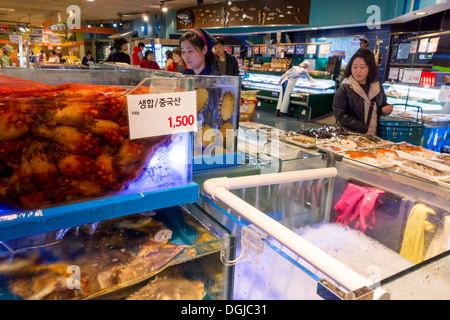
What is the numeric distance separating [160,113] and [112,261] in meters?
0.40

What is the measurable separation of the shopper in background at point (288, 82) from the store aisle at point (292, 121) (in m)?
0.35

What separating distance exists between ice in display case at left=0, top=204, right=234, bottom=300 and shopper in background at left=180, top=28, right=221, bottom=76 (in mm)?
1766

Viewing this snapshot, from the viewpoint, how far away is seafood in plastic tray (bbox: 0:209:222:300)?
30.3 inches

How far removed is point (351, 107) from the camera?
10.5 feet

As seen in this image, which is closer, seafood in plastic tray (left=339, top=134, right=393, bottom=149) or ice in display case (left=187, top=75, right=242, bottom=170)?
ice in display case (left=187, top=75, right=242, bottom=170)

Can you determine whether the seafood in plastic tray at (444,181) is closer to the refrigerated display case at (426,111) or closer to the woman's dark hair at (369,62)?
the woman's dark hair at (369,62)

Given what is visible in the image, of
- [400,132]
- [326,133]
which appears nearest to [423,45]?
[400,132]

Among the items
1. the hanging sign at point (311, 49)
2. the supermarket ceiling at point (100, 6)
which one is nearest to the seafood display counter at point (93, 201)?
the hanging sign at point (311, 49)

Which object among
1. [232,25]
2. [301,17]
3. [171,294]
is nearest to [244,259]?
[171,294]

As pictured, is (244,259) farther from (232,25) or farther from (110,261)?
(232,25)

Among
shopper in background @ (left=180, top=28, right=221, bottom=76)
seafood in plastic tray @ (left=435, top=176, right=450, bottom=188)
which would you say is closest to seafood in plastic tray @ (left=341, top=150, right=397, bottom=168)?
seafood in plastic tray @ (left=435, top=176, right=450, bottom=188)

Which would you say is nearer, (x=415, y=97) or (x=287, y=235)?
(x=287, y=235)

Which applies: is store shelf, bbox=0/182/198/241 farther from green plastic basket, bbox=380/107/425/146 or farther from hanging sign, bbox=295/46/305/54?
hanging sign, bbox=295/46/305/54

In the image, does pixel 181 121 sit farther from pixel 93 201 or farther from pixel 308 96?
pixel 308 96
